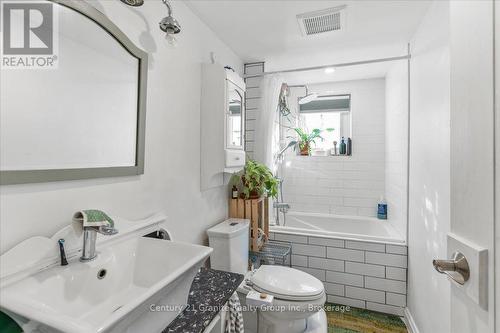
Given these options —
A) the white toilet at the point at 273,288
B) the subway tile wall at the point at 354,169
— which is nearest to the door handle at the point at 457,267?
the white toilet at the point at 273,288

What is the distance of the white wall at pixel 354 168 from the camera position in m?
3.22

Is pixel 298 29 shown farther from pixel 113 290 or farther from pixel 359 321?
pixel 359 321

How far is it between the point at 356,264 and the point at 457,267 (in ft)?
6.09

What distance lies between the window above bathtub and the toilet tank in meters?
2.09

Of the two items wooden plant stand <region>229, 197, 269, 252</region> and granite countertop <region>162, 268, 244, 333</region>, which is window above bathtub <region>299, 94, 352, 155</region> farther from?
granite countertop <region>162, 268, 244, 333</region>

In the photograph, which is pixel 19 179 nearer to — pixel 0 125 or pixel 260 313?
pixel 0 125

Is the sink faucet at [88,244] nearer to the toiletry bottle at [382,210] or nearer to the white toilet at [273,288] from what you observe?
the white toilet at [273,288]

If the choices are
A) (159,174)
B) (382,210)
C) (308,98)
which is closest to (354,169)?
(382,210)

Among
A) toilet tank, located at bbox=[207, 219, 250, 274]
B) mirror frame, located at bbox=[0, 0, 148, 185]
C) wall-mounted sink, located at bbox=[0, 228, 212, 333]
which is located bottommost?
toilet tank, located at bbox=[207, 219, 250, 274]

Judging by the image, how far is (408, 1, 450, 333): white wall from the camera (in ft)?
4.64

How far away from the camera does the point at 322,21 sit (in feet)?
6.09

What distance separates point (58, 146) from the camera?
89cm

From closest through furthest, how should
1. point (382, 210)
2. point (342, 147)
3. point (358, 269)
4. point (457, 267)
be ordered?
point (457, 267) < point (358, 269) < point (382, 210) < point (342, 147)
